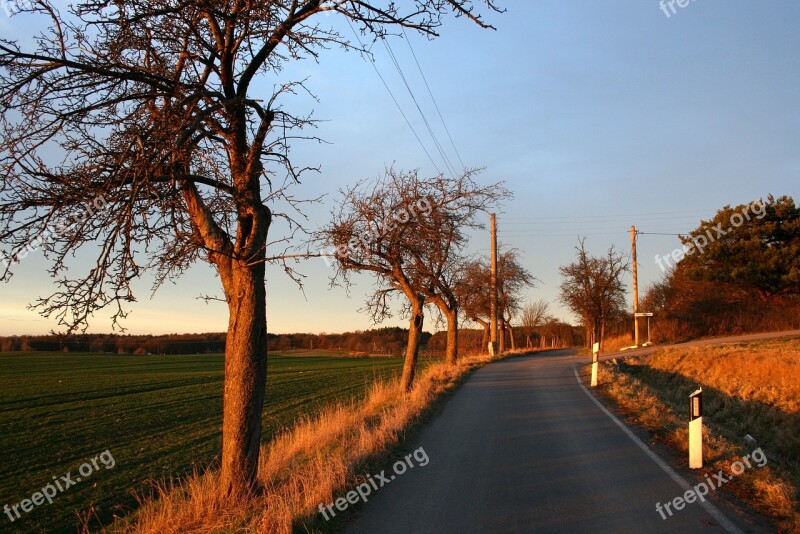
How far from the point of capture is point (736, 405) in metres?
17.4

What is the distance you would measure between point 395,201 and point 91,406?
58.7 feet

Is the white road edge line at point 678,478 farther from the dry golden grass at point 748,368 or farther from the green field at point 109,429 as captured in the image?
the dry golden grass at point 748,368

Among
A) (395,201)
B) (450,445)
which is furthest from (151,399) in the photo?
(450,445)

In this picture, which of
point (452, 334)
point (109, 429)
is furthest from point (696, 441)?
point (109, 429)

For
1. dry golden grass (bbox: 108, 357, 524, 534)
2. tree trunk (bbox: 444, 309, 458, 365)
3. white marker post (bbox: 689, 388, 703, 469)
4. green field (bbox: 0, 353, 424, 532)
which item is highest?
tree trunk (bbox: 444, 309, 458, 365)

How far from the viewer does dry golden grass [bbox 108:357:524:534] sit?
5738mm

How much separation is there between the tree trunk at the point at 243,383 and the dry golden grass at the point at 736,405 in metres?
5.53

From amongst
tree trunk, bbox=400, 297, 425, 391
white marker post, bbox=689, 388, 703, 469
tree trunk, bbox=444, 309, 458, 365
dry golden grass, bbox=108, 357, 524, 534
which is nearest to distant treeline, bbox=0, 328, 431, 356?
tree trunk, bbox=444, 309, 458, 365

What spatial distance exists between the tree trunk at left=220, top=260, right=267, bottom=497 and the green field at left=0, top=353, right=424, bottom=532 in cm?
267

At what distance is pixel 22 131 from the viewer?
18.1ft

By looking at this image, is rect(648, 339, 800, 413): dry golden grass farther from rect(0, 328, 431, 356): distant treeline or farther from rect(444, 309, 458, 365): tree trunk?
rect(0, 328, 431, 356): distant treeline

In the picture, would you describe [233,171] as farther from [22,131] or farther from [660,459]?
[660,459]

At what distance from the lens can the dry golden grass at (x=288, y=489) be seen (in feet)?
18.8

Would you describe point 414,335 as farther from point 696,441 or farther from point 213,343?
point 213,343
